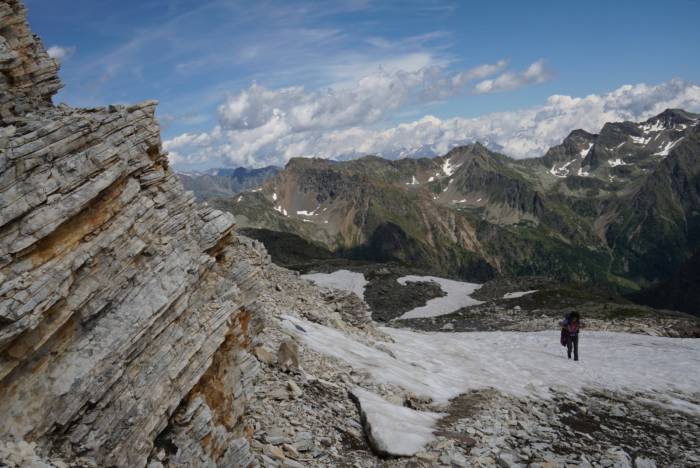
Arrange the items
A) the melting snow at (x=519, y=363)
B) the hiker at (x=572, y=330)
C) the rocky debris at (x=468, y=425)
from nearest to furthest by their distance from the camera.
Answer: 1. the rocky debris at (x=468, y=425)
2. the melting snow at (x=519, y=363)
3. the hiker at (x=572, y=330)

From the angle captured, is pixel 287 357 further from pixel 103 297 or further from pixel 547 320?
pixel 547 320

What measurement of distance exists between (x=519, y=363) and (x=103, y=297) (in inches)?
1228

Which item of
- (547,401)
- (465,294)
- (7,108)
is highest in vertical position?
(7,108)

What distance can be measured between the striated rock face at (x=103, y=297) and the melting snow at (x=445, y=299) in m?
59.2

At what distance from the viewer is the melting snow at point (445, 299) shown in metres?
73.6

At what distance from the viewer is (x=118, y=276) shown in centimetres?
1198

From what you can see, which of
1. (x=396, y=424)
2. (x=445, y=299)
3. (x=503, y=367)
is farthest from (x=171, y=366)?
(x=445, y=299)

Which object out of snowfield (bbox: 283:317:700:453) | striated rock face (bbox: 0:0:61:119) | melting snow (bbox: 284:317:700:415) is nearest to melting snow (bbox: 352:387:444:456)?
snowfield (bbox: 283:317:700:453)

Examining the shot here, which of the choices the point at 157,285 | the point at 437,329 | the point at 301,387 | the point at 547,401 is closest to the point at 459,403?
the point at 547,401

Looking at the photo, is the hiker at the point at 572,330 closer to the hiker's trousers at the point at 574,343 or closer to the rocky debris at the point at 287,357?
the hiker's trousers at the point at 574,343

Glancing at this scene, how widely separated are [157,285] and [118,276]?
1.06 meters

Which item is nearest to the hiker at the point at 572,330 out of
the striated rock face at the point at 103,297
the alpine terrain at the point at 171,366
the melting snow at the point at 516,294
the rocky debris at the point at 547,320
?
the alpine terrain at the point at 171,366

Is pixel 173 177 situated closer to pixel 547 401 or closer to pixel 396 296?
pixel 547 401

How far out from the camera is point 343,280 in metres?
94.9
